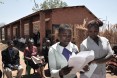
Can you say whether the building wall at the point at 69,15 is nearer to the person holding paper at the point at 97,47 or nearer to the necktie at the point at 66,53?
the person holding paper at the point at 97,47

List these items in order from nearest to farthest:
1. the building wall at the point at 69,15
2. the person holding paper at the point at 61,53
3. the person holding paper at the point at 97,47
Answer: the person holding paper at the point at 61,53 → the person holding paper at the point at 97,47 → the building wall at the point at 69,15

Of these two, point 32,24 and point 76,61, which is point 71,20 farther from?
point 76,61

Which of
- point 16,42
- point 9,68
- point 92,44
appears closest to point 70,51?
point 92,44

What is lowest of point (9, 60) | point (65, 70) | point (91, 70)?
point (9, 60)

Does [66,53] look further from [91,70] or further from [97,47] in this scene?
[97,47]

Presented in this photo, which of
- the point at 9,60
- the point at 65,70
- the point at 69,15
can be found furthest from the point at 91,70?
the point at 69,15

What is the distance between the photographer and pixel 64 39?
3.29 m

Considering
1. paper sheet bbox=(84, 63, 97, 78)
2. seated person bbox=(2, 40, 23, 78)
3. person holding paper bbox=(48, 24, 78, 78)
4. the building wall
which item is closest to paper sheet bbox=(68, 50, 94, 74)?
person holding paper bbox=(48, 24, 78, 78)

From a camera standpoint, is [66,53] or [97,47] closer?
[66,53]

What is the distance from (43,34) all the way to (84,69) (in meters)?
16.5

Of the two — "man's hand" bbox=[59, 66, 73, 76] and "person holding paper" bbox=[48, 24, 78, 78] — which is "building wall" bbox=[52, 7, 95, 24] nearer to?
"person holding paper" bbox=[48, 24, 78, 78]

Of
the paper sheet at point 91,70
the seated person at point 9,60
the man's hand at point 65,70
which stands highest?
the man's hand at point 65,70

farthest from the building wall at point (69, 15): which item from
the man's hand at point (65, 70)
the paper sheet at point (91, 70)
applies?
the man's hand at point (65, 70)

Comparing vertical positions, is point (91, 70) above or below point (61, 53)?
below
